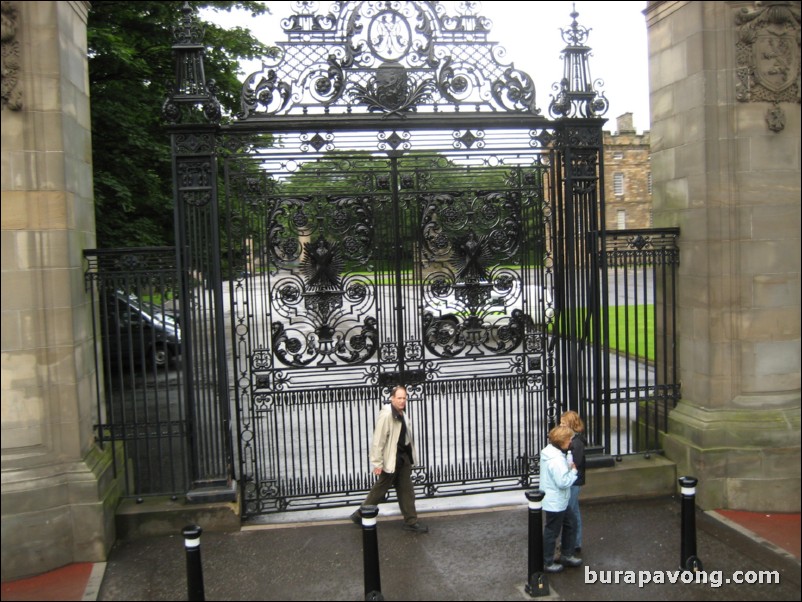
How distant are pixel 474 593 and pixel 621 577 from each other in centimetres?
Answer: 141

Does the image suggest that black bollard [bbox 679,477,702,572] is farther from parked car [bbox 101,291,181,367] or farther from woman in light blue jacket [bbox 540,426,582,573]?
parked car [bbox 101,291,181,367]

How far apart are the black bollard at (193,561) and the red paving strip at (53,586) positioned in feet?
4.76

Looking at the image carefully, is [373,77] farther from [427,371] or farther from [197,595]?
[197,595]

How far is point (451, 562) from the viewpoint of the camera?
7.04m

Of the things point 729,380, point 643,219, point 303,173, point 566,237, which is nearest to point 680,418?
point 729,380

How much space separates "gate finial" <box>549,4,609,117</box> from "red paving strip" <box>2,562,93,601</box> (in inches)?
276

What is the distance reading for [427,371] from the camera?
28.3ft

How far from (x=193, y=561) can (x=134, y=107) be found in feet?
32.4

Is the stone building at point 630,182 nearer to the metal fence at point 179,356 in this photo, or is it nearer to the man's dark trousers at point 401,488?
the metal fence at point 179,356

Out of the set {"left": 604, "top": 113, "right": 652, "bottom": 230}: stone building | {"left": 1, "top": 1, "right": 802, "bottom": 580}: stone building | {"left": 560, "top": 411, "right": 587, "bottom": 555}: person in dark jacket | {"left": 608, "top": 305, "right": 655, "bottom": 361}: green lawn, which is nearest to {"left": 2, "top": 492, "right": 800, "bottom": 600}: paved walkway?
{"left": 560, "top": 411, "right": 587, "bottom": 555}: person in dark jacket

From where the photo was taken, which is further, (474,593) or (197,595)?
(474,593)

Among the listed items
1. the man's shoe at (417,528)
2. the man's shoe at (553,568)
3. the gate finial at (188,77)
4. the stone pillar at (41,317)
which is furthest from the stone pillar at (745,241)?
the stone pillar at (41,317)

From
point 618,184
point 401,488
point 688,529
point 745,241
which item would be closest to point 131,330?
point 401,488

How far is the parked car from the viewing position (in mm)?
7547
